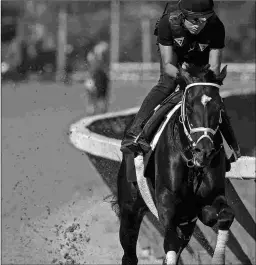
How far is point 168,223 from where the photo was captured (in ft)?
21.7

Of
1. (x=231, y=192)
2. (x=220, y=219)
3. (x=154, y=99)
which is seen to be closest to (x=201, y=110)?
(x=220, y=219)

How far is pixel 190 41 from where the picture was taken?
6926 mm

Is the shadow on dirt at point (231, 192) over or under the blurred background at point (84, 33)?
over

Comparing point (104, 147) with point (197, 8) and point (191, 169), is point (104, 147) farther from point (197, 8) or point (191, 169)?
point (197, 8)

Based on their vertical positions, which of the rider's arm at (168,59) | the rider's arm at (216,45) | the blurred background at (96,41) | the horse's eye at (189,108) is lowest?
the blurred background at (96,41)

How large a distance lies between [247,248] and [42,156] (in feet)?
18.7

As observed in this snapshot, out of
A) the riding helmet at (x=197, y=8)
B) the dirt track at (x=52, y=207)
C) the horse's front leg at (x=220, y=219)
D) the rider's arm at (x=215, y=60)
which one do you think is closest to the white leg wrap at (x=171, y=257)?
the horse's front leg at (x=220, y=219)

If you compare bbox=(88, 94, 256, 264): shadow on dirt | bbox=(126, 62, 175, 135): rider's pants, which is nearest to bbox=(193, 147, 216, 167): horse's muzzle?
bbox=(126, 62, 175, 135): rider's pants

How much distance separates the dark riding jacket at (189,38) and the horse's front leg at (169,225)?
1.09 meters

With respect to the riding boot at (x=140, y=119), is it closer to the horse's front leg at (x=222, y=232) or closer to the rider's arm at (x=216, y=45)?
the rider's arm at (x=216, y=45)

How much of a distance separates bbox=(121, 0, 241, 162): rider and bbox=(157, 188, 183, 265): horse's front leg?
0.52m

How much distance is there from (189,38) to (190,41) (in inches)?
1.1

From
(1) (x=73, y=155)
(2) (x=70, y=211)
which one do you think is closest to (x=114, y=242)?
(2) (x=70, y=211)

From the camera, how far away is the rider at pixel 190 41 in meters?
6.73
